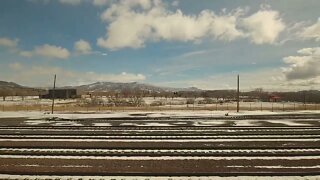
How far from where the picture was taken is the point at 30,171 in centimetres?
1151

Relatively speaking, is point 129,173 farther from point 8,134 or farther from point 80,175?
point 8,134

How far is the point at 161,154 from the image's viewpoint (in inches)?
564

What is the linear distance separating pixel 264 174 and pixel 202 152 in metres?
4.13

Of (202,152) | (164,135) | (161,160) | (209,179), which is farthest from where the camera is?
(164,135)

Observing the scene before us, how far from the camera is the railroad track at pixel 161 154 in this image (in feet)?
38.6

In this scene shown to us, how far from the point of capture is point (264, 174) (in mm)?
11039

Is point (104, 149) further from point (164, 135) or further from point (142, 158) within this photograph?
point (164, 135)

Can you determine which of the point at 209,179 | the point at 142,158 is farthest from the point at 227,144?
the point at 209,179

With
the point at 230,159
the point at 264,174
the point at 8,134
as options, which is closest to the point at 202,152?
the point at 230,159

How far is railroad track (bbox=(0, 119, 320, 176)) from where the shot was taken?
38.6 ft

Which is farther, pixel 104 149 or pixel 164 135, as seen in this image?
pixel 164 135

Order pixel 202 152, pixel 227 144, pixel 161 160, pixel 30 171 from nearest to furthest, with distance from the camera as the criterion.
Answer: pixel 30 171, pixel 161 160, pixel 202 152, pixel 227 144

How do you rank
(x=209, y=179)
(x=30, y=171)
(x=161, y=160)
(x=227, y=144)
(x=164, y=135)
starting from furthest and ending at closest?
(x=164, y=135) < (x=227, y=144) < (x=161, y=160) < (x=30, y=171) < (x=209, y=179)

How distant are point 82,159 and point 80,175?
8.26ft
